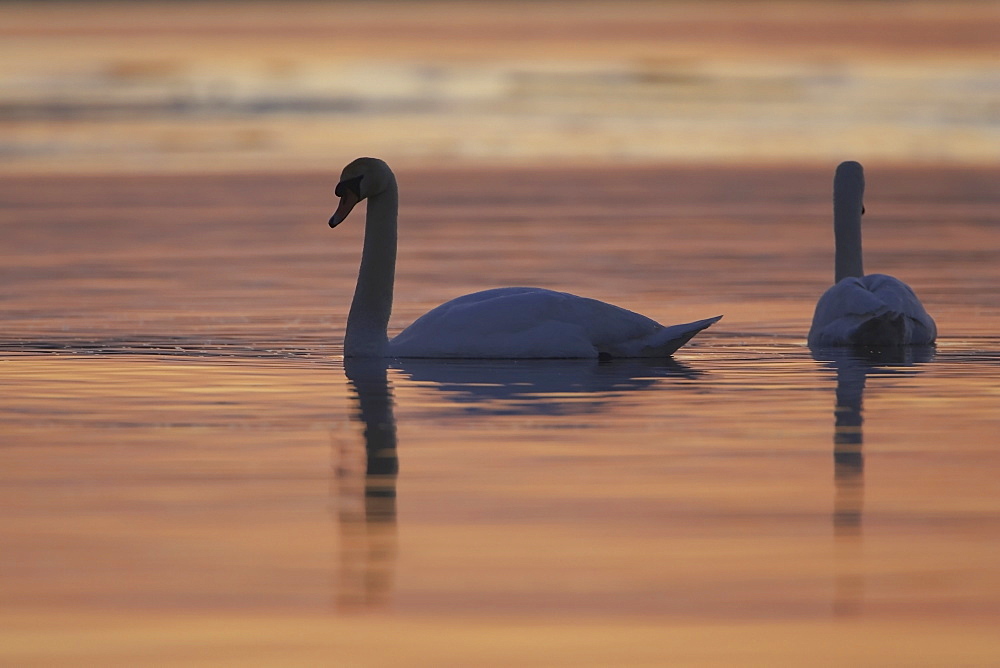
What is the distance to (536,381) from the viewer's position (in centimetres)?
1305

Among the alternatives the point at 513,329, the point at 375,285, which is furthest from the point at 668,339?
the point at 375,285

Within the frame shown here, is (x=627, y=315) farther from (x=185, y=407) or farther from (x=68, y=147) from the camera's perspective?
(x=68, y=147)

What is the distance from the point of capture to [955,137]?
6962cm

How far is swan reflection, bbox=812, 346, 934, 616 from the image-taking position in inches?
299

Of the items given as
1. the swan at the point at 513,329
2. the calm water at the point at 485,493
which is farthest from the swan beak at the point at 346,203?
the calm water at the point at 485,493

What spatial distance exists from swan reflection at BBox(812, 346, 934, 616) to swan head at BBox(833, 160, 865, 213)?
2.56 meters

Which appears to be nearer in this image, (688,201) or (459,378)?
(459,378)

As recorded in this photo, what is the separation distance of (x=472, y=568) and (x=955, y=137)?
6374 centimetres

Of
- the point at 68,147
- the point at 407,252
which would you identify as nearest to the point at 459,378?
the point at 407,252

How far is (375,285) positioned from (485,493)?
5.90 m

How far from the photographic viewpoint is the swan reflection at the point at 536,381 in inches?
470

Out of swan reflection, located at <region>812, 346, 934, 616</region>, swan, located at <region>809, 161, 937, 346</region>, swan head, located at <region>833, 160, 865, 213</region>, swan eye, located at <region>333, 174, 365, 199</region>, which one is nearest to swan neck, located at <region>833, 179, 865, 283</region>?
swan head, located at <region>833, 160, 865, 213</region>

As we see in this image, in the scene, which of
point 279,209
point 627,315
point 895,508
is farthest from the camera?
point 279,209

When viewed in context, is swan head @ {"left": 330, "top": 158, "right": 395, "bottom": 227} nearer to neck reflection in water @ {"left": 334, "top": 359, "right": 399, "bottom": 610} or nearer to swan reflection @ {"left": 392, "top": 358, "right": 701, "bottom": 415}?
swan reflection @ {"left": 392, "top": 358, "right": 701, "bottom": 415}
